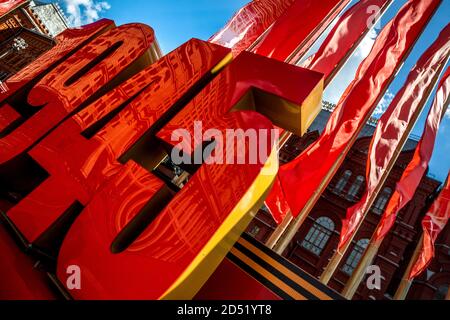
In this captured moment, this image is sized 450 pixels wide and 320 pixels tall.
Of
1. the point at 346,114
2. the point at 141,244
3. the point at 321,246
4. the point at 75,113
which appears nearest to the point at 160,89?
the point at 75,113

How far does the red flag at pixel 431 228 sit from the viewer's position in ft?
14.7

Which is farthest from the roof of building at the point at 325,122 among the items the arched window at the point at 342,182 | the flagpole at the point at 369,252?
the flagpole at the point at 369,252

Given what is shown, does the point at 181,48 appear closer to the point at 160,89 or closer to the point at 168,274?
the point at 160,89

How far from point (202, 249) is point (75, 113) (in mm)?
2812

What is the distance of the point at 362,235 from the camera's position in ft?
62.2

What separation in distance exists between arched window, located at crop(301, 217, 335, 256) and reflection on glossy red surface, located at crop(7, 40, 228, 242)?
59.0 ft

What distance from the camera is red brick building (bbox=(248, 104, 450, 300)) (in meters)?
16.4

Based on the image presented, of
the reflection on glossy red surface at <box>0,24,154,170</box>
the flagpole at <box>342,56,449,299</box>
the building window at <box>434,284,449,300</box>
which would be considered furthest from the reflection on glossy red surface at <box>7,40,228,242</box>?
the building window at <box>434,284,449,300</box>

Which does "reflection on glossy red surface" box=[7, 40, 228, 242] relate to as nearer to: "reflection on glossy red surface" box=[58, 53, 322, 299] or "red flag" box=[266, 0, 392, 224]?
"reflection on glossy red surface" box=[58, 53, 322, 299]

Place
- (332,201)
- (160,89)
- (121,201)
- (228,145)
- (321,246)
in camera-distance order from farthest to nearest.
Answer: (332,201)
(321,246)
(160,89)
(228,145)
(121,201)

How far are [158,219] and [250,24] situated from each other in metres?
4.70

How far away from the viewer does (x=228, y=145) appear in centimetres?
316

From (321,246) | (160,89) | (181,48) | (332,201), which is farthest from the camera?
(332,201)

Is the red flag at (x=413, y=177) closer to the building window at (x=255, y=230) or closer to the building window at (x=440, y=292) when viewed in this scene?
the building window at (x=440, y=292)
